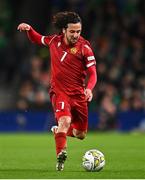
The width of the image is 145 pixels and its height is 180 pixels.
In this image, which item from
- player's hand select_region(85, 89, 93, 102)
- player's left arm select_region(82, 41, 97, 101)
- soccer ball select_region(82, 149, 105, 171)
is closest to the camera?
player's hand select_region(85, 89, 93, 102)

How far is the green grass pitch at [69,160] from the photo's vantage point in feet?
35.6

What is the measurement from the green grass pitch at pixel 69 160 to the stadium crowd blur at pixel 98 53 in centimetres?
503

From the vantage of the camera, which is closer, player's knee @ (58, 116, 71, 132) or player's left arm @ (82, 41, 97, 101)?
player's knee @ (58, 116, 71, 132)

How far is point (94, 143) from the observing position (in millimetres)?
19484

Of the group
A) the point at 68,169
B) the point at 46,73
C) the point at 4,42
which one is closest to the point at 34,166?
the point at 68,169

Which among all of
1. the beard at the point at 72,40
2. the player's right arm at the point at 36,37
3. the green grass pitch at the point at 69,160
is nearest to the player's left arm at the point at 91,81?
the beard at the point at 72,40

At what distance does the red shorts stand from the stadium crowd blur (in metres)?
12.7

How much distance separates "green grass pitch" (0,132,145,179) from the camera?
35.6 feet

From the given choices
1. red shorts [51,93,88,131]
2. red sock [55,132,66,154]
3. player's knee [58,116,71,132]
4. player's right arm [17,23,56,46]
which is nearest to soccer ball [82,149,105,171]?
red sock [55,132,66,154]

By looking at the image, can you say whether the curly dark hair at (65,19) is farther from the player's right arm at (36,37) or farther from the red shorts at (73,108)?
the red shorts at (73,108)

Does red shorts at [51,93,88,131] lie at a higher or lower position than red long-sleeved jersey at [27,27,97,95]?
lower

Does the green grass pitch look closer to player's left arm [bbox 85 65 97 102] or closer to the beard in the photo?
player's left arm [bbox 85 65 97 102]

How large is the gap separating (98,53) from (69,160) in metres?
13.2

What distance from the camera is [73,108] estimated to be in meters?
12.1
